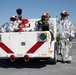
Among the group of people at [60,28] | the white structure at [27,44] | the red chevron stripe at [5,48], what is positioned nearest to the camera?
the white structure at [27,44]

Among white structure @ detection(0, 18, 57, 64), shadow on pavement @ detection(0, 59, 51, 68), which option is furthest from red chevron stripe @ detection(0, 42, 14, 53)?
shadow on pavement @ detection(0, 59, 51, 68)

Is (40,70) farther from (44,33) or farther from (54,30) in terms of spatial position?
(54,30)

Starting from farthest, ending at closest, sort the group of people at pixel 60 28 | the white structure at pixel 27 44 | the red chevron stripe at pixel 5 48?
the group of people at pixel 60 28 → the red chevron stripe at pixel 5 48 → the white structure at pixel 27 44

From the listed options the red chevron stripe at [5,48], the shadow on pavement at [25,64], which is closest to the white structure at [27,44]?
the red chevron stripe at [5,48]

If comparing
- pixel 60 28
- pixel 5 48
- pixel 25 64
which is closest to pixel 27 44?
pixel 5 48

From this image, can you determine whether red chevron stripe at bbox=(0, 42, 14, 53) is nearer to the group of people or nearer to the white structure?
the white structure

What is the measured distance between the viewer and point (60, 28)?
37.3 ft

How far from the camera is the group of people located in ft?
34.7

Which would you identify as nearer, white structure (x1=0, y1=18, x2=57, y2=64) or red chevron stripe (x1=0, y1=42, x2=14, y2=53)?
white structure (x1=0, y1=18, x2=57, y2=64)

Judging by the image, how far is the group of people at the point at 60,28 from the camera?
1058 cm

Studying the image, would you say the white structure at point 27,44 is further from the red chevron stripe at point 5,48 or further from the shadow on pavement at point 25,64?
the shadow on pavement at point 25,64

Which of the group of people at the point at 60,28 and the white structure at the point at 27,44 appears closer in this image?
the white structure at the point at 27,44

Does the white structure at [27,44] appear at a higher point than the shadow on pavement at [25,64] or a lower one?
higher

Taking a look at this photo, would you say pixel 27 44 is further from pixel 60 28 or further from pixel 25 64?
pixel 60 28
